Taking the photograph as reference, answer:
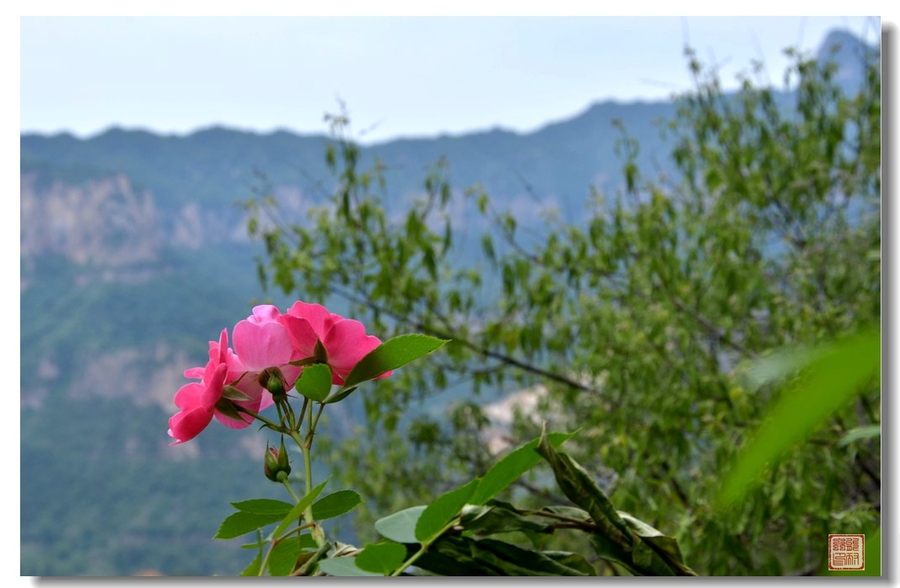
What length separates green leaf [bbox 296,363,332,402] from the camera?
0.45m

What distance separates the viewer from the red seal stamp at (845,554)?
4.09ft

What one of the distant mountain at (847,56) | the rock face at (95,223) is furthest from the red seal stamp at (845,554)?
the rock face at (95,223)

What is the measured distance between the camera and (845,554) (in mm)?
1301

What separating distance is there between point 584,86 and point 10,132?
3.84 feet

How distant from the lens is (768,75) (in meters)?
2.80

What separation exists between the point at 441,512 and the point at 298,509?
6 centimetres

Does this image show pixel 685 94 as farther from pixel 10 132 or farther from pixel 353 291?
pixel 10 132

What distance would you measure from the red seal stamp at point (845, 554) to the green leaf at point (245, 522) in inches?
38.0

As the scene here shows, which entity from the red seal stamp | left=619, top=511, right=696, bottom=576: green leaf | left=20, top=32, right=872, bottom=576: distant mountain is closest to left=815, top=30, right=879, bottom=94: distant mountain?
the red seal stamp

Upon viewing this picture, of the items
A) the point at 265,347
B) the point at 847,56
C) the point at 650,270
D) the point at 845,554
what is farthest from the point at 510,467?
the point at 847,56

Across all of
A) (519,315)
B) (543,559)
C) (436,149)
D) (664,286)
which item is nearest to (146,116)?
(519,315)

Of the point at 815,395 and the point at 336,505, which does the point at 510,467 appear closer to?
the point at 336,505

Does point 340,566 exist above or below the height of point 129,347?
above

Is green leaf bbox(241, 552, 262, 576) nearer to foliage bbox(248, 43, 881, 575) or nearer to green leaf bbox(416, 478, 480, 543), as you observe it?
green leaf bbox(416, 478, 480, 543)
